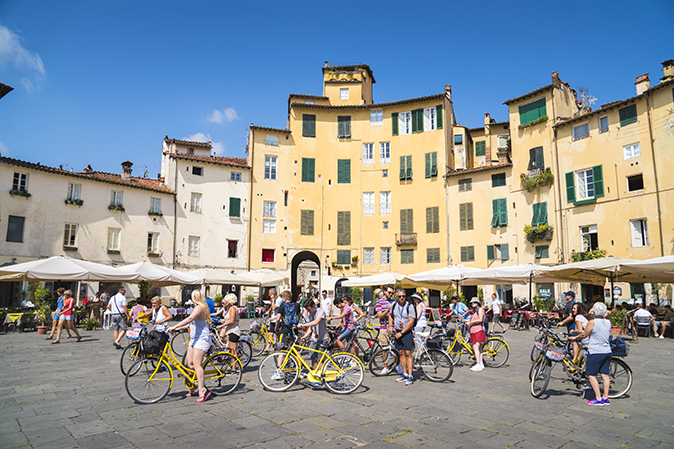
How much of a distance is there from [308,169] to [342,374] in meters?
30.8

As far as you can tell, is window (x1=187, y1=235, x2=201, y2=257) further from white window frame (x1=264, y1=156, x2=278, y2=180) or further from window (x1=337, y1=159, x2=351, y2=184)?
window (x1=337, y1=159, x2=351, y2=184)

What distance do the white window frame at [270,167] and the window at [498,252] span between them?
18.3m

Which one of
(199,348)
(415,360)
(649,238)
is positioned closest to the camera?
(199,348)

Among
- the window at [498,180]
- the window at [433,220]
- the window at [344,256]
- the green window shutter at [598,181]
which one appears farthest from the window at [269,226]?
the green window shutter at [598,181]

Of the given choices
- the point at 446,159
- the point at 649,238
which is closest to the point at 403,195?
the point at 446,159

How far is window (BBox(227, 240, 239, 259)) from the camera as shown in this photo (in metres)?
36.0

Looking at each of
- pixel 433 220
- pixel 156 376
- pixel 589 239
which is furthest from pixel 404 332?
pixel 433 220

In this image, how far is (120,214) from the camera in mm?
32375

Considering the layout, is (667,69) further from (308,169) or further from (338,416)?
(338,416)

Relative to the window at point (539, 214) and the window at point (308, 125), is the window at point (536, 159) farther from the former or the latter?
the window at point (308, 125)

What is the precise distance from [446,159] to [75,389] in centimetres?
3108

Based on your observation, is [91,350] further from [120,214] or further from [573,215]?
[573,215]

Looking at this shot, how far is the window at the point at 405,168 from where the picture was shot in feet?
119

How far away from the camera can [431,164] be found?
116ft
